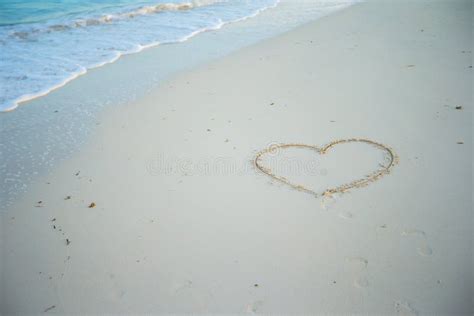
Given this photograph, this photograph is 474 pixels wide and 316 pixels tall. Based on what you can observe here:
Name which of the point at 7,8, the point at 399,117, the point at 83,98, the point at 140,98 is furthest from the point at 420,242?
the point at 7,8

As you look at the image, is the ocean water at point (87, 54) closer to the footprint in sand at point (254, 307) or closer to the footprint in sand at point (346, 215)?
the footprint in sand at point (254, 307)

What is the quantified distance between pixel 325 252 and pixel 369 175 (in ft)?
3.07

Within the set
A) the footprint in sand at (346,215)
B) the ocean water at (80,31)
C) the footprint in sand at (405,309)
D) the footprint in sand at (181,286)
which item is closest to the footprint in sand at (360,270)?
the footprint in sand at (405,309)

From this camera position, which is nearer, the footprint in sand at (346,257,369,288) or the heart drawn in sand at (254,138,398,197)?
the footprint in sand at (346,257,369,288)

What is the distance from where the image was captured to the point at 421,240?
2314mm

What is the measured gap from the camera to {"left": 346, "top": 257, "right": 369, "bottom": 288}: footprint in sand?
209cm

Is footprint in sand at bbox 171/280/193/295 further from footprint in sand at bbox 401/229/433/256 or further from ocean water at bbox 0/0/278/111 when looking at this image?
ocean water at bbox 0/0/278/111

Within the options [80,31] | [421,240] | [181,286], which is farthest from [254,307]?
[80,31]

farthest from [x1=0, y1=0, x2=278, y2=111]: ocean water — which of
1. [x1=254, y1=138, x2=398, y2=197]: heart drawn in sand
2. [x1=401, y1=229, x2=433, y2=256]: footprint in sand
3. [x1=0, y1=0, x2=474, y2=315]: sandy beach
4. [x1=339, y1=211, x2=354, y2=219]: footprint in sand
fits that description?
[x1=401, y1=229, x2=433, y2=256]: footprint in sand

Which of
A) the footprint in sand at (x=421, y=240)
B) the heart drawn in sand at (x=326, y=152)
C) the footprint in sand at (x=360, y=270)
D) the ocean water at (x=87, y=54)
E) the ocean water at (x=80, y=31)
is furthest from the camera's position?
→ the ocean water at (x=80, y=31)

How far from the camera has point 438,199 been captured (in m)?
2.61

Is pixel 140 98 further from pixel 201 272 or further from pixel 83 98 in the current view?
pixel 201 272

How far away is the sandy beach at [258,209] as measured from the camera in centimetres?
209

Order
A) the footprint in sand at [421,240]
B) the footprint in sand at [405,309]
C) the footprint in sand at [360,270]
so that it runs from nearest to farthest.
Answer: the footprint in sand at [405,309] < the footprint in sand at [360,270] < the footprint in sand at [421,240]
